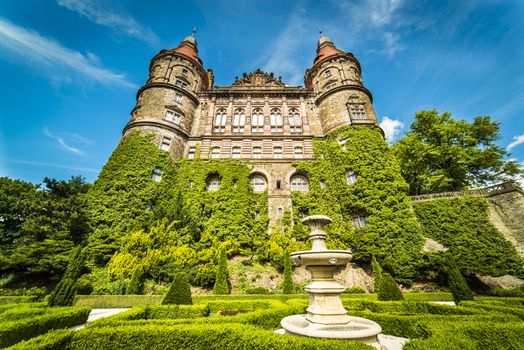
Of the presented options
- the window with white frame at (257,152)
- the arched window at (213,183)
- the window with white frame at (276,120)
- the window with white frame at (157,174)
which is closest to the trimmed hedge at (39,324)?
the window with white frame at (157,174)

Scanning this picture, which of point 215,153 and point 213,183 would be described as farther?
point 215,153

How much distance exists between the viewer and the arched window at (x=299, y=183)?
23.4 metres

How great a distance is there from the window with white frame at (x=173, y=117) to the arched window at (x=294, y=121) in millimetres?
14303

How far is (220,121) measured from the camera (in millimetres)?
28000

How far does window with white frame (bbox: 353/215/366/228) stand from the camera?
19.4 meters

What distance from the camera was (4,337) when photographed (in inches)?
232

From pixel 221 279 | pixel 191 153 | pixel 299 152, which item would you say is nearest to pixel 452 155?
pixel 299 152

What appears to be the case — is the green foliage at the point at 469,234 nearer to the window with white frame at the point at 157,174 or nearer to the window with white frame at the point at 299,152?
the window with white frame at the point at 299,152

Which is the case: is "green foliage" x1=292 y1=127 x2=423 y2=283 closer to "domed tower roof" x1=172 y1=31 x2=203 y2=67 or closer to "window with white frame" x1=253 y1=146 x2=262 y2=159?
"window with white frame" x1=253 y1=146 x2=262 y2=159

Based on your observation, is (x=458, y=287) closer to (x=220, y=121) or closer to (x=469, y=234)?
(x=469, y=234)

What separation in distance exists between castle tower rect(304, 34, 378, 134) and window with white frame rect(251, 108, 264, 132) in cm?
786

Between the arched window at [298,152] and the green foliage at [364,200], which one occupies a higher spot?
the arched window at [298,152]

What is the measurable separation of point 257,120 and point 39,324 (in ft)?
84.2

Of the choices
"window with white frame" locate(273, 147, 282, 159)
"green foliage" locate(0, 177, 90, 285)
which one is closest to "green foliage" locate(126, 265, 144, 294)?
"green foliage" locate(0, 177, 90, 285)
